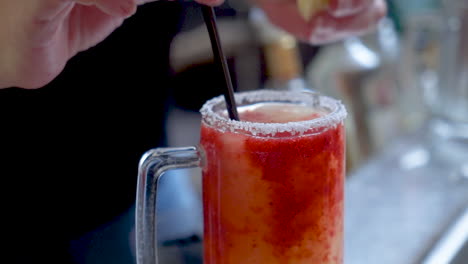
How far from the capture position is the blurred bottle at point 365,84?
1707 millimetres

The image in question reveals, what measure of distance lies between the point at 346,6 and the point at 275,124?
0.38m

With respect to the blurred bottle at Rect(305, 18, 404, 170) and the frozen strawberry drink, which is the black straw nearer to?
the frozen strawberry drink

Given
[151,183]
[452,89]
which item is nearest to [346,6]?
[151,183]

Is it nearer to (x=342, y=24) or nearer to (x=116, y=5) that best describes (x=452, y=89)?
(x=342, y=24)

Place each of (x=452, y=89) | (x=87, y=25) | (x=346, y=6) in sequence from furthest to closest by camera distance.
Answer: (x=452, y=89) < (x=346, y=6) < (x=87, y=25)

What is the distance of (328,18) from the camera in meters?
0.91

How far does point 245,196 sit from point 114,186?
0.46 m

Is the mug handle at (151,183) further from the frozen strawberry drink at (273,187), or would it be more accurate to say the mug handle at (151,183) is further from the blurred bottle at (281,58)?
the blurred bottle at (281,58)

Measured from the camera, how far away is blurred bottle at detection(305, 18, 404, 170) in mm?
1707

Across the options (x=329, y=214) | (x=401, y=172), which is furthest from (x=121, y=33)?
(x=401, y=172)

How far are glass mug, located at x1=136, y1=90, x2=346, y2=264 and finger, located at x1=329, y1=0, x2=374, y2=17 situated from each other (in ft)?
0.92

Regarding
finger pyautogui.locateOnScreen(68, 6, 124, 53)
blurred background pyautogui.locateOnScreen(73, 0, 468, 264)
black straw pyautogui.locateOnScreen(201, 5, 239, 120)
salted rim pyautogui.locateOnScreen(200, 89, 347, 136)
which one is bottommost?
blurred background pyautogui.locateOnScreen(73, 0, 468, 264)

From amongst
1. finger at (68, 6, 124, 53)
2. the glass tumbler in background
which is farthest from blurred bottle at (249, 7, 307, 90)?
finger at (68, 6, 124, 53)

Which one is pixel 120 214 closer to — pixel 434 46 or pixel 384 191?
pixel 384 191
